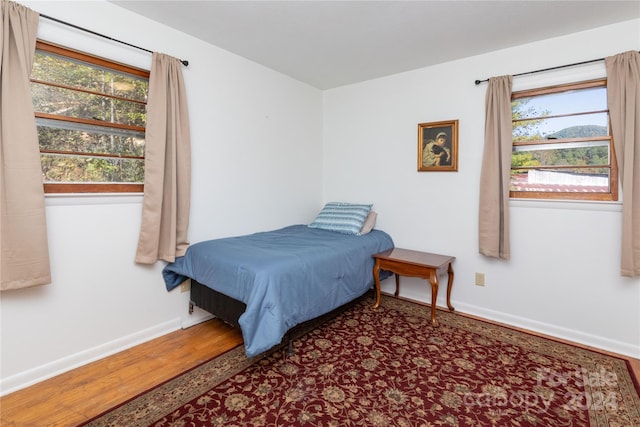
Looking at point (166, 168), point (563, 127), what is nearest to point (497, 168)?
point (563, 127)

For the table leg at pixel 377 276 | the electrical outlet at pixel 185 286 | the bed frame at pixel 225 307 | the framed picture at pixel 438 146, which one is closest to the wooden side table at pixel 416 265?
the table leg at pixel 377 276

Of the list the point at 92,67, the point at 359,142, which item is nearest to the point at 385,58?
the point at 359,142

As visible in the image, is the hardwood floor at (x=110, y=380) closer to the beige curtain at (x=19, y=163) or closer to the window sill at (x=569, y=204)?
the beige curtain at (x=19, y=163)

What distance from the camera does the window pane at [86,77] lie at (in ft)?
6.50

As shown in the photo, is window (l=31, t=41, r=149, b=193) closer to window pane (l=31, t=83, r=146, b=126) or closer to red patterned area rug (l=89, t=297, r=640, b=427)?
window pane (l=31, t=83, r=146, b=126)

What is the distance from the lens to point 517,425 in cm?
162

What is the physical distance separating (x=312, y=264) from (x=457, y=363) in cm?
118

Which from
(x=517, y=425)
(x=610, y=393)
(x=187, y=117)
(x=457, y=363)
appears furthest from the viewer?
(x=187, y=117)

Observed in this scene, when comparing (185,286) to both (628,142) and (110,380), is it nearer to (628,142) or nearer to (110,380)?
(110,380)

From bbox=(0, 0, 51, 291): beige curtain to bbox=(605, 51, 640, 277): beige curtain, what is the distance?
376 cm

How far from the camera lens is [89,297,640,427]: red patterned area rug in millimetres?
1659

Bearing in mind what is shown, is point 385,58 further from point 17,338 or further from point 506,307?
point 17,338

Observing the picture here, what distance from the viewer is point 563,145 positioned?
258cm

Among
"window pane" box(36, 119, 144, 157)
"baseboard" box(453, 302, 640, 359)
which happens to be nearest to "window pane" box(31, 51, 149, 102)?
"window pane" box(36, 119, 144, 157)
